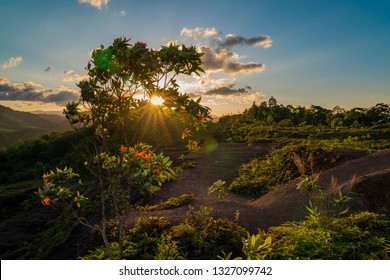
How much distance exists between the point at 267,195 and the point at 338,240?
548 centimetres

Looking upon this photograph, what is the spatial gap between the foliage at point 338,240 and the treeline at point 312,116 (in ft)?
93.3

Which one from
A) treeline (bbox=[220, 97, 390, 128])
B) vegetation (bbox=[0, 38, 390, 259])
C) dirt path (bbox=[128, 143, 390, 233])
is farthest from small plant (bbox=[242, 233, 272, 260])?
treeline (bbox=[220, 97, 390, 128])

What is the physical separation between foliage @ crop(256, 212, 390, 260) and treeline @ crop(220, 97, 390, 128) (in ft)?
93.3

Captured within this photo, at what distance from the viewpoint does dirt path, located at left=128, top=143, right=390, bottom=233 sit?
24.1ft

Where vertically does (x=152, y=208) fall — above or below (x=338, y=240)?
below

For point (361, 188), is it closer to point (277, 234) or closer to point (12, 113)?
point (277, 234)

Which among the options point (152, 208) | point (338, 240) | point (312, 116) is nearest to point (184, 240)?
point (338, 240)

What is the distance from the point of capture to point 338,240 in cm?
510

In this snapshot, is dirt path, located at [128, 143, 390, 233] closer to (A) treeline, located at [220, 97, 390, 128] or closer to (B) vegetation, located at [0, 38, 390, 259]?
(B) vegetation, located at [0, 38, 390, 259]

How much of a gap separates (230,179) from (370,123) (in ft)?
86.9

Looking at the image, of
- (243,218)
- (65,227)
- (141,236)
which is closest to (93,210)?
(65,227)

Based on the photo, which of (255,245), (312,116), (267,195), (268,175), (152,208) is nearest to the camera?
(255,245)

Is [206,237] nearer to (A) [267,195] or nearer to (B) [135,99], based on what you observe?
(B) [135,99]
